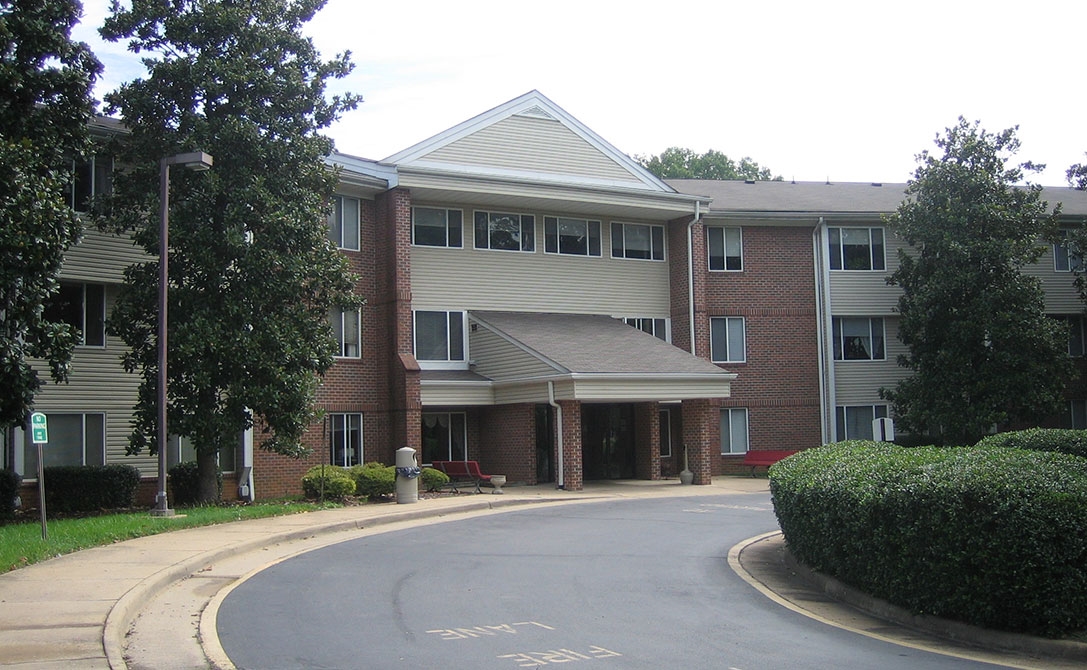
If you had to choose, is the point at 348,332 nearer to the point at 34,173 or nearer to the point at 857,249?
the point at 34,173

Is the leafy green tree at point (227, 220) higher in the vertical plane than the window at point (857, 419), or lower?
higher

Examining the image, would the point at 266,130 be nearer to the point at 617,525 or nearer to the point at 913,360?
the point at 617,525

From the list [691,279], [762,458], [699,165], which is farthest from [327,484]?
[699,165]

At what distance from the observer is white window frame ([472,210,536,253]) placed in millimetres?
31969

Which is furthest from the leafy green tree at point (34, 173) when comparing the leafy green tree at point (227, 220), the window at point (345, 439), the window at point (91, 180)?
the window at point (345, 439)

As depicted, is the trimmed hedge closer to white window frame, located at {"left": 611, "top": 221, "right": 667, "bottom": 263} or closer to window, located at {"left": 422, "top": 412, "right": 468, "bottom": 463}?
window, located at {"left": 422, "top": 412, "right": 468, "bottom": 463}

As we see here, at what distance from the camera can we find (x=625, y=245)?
113 feet

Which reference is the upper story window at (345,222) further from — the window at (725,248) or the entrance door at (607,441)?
the window at (725,248)

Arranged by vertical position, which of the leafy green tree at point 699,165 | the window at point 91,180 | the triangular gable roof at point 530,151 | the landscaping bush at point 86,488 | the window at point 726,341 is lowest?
the landscaping bush at point 86,488

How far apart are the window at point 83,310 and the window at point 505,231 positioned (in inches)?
440

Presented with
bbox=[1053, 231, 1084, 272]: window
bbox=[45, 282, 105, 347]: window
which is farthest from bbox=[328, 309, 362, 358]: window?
bbox=[1053, 231, 1084, 272]: window

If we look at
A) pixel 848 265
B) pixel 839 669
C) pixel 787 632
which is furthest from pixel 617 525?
pixel 848 265

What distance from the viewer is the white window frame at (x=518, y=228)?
31969mm

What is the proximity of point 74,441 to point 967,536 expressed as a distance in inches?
786
